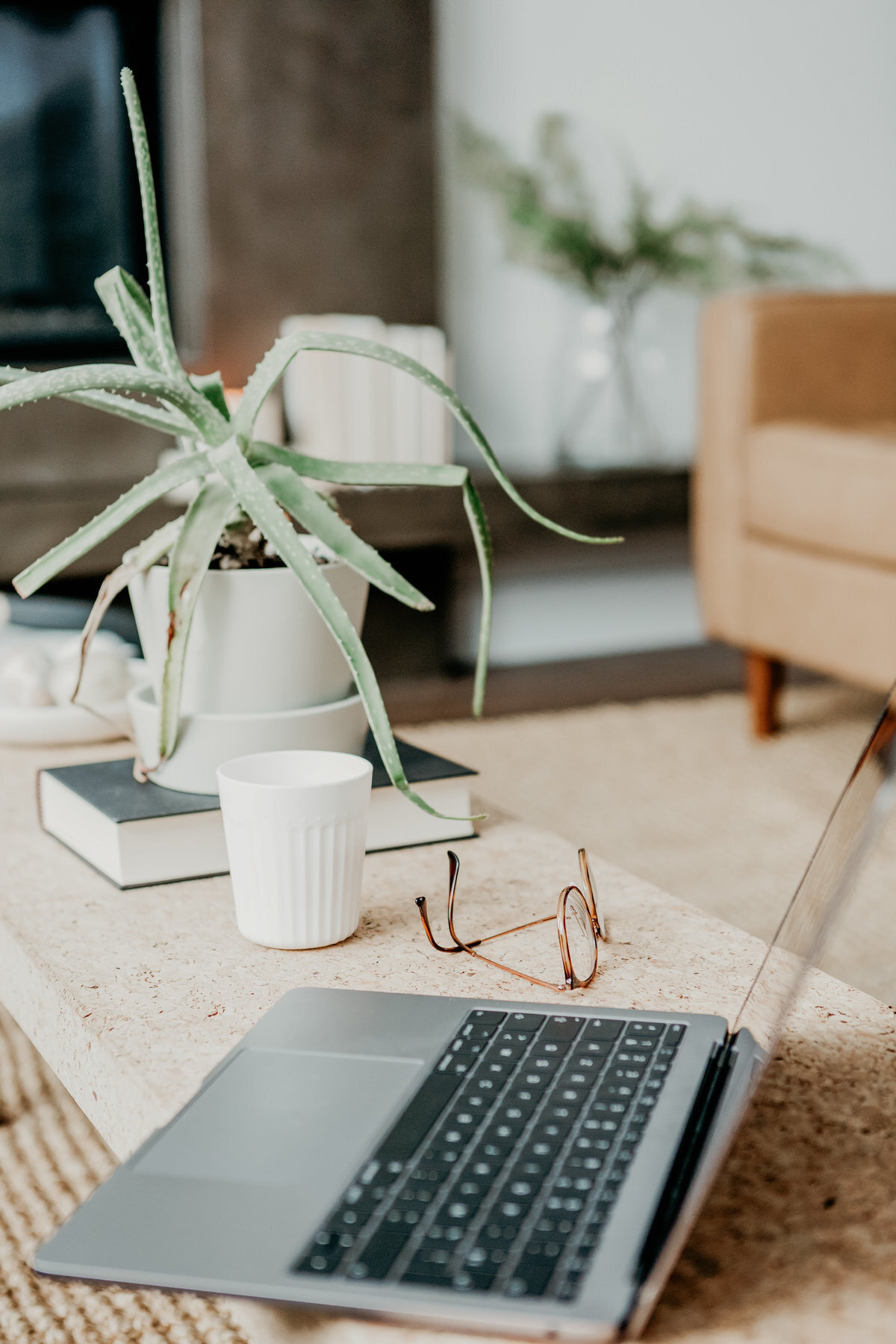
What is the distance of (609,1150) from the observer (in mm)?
468

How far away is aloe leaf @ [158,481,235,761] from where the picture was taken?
0.77m

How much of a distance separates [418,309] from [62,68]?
29.1 inches

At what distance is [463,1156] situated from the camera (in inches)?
18.3

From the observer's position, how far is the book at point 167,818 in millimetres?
788

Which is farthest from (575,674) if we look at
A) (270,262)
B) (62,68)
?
(62,68)

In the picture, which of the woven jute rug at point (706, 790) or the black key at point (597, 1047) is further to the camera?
the woven jute rug at point (706, 790)

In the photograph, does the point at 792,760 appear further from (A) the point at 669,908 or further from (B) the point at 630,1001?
(B) the point at 630,1001

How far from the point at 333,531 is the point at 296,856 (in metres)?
0.20

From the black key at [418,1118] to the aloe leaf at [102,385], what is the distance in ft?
1.42

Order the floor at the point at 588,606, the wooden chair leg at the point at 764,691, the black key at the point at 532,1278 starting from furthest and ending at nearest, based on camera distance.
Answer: the floor at the point at 588,606 < the wooden chair leg at the point at 764,691 < the black key at the point at 532,1278

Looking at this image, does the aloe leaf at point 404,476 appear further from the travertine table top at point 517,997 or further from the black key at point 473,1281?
the black key at point 473,1281

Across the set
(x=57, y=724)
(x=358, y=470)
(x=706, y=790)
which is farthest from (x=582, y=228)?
(x=358, y=470)

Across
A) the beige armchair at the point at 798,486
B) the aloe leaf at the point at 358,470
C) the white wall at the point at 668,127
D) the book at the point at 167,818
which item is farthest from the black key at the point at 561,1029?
the white wall at the point at 668,127

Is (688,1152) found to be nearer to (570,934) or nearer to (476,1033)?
(476,1033)
